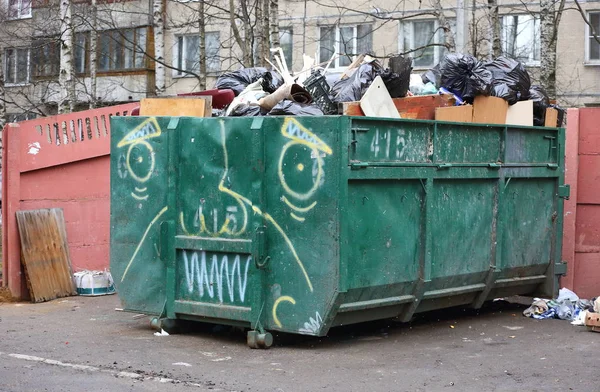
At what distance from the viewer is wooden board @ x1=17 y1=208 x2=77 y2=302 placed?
9.66m

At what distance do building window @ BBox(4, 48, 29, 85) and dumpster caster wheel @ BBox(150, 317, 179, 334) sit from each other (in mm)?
28309

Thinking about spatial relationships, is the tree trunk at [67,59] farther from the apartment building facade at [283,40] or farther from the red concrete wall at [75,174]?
the red concrete wall at [75,174]

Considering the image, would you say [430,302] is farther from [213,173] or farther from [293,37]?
[293,37]

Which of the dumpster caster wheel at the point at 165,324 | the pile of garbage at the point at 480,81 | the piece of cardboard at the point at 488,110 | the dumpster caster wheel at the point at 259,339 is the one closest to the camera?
the dumpster caster wheel at the point at 259,339

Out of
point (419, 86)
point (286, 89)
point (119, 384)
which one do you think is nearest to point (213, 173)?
point (286, 89)

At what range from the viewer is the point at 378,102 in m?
7.42

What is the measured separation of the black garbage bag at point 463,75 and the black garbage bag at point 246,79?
1586 millimetres

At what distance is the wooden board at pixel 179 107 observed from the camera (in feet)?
25.0

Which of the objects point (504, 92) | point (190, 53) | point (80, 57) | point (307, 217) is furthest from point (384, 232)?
point (80, 57)

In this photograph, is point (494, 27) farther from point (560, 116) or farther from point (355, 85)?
point (355, 85)

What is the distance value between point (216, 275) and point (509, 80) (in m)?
3.50

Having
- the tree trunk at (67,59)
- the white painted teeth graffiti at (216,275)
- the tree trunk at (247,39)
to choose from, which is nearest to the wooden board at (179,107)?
the white painted teeth graffiti at (216,275)

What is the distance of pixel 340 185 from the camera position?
6617 millimetres

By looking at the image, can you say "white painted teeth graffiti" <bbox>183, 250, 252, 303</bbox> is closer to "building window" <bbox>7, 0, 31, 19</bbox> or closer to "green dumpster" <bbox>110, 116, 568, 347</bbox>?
"green dumpster" <bbox>110, 116, 568, 347</bbox>
